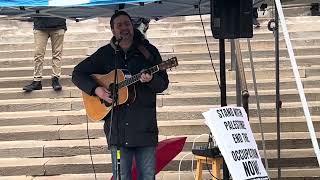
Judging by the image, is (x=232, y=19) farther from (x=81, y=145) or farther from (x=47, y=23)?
(x=47, y=23)

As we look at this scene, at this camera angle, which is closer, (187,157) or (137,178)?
(137,178)

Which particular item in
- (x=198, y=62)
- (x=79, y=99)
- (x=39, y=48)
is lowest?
(x=79, y=99)

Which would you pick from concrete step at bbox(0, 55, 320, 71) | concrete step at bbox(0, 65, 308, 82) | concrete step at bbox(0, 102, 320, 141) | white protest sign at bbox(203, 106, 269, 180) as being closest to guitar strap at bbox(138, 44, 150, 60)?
white protest sign at bbox(203, 106, 269, 180)

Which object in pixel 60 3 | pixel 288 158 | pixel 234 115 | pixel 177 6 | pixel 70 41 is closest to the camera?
pixel 60 3

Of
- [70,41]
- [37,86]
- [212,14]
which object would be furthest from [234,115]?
[70,41]

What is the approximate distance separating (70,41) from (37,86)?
313 cm

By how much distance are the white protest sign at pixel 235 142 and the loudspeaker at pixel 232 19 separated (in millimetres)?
628

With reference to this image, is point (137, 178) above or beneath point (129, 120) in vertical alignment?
beneath

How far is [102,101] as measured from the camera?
500 centimetres

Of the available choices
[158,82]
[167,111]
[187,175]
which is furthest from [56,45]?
[158,82]

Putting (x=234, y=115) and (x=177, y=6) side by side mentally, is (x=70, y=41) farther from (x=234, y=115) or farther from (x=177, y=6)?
(x=234, y=115)

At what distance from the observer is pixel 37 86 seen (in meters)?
9.13

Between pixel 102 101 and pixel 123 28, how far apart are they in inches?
25.9

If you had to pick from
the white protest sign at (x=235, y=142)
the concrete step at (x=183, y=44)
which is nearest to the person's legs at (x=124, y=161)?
the white protest sign at (x=235, y=142)
